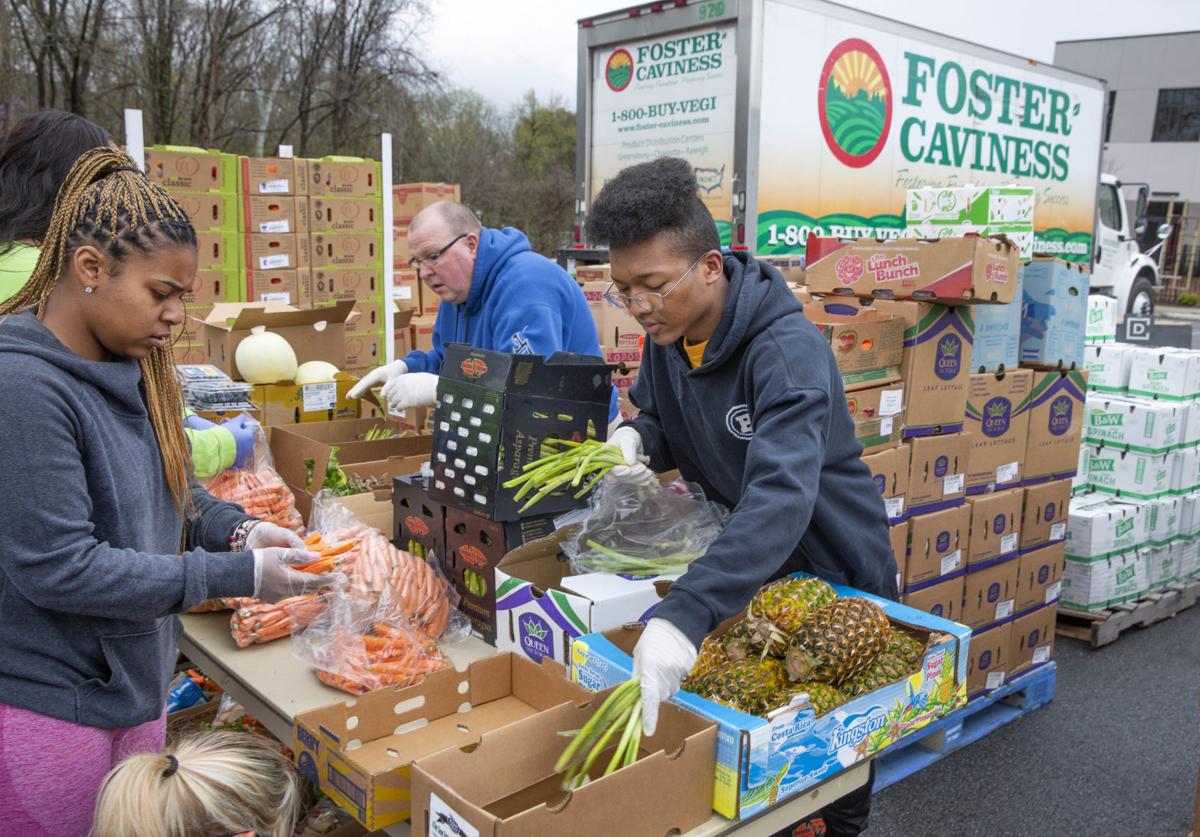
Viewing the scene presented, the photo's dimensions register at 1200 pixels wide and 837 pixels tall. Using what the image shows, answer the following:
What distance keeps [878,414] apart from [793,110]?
447cm

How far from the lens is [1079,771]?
3.78 meters

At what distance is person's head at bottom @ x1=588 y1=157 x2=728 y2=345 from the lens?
2021mm

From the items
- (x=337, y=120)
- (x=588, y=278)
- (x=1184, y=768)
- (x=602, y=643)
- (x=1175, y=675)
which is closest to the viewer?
(x=602, y=643)

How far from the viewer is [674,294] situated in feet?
6.82

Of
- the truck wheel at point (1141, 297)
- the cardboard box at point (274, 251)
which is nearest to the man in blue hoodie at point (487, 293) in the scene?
the cardboard box at point (274, 251)

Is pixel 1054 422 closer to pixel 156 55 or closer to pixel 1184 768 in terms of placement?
pixel 1184 768

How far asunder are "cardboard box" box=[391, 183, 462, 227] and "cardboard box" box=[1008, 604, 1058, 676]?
675cm

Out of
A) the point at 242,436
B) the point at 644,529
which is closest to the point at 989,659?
the point at 644,529

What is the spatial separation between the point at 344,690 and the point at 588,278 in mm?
5511

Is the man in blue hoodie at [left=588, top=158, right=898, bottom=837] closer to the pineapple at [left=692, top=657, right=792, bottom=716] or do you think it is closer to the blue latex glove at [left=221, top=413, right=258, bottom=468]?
the pineapple at [left=692, top=657, right=792, bottom=716]

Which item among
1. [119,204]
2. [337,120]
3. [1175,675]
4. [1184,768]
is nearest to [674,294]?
[119,204]

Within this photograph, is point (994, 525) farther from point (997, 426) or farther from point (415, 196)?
point (415, 196)

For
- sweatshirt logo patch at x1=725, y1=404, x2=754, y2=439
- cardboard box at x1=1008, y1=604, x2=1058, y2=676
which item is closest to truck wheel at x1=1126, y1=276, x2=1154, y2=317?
cardboard box at x1=1008, y1=604, x2=1058, y2=676

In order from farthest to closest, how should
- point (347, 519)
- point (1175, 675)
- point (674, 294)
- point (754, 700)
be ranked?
point (1175, 675)
point (347, 519)
point (674, 294)
point (754, 700)
